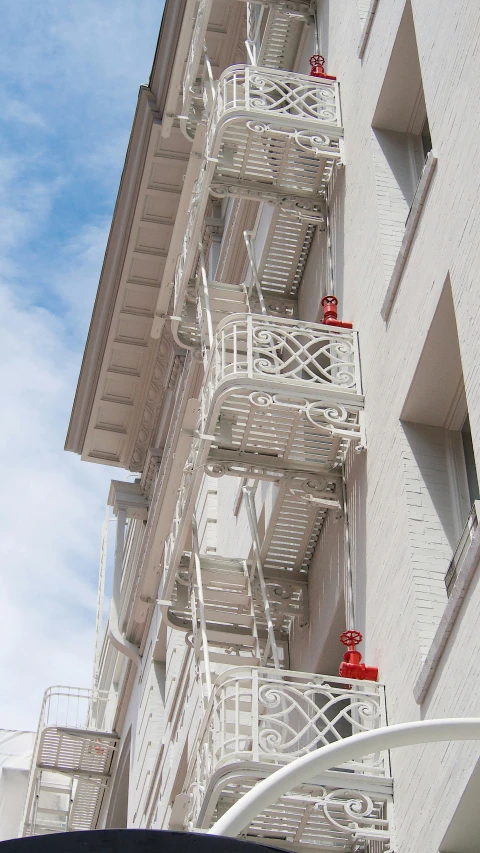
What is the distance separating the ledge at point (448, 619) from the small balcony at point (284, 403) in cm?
337

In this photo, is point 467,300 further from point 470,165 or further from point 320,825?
point 320,825

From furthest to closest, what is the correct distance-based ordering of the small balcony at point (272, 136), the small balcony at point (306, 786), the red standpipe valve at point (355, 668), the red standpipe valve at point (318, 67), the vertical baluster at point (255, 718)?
the red standpipe valve at point (318, 67)
the small balcony at point (272, 136)
the red standpipe valve at point (355, 668)
the vertical baluster at point (255, 718)
the small balcony at point (306, 786)

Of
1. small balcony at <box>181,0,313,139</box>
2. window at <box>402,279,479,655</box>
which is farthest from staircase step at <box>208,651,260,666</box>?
small balcony at <box>181,0,313,139</box>

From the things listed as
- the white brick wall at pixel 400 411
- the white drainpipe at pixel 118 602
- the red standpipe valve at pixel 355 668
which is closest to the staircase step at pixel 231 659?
the white brick wall at pixel 400 411

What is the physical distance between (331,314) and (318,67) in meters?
4.24

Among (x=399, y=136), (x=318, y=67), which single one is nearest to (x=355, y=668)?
(x=399, y=136)

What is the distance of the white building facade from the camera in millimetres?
9352

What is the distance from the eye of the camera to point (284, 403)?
12.1 m

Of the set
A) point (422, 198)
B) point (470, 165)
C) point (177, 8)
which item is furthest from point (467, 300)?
point (177, 8)

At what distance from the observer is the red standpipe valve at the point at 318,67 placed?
15.4 meters

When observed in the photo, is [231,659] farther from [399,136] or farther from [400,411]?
[399,136]

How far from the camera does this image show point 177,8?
870 inches

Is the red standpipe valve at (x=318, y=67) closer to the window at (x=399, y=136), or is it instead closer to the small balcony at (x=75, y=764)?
the window at (x=399, y=136)

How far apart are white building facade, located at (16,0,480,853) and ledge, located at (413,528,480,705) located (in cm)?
2
